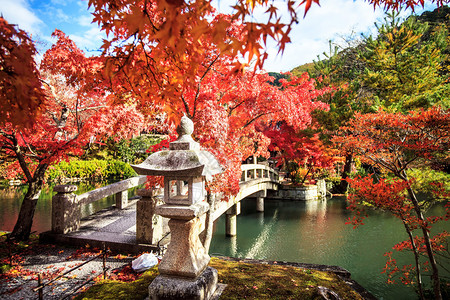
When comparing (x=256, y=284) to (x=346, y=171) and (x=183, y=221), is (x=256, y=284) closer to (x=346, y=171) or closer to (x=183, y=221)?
(x=183, y=221)

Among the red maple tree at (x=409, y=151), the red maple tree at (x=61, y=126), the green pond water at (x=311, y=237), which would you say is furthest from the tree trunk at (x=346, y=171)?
the red maple tree at (x=61, y=126)

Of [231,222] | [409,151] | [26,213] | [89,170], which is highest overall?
[409,151]

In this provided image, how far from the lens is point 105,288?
3.41 m

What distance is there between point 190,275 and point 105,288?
4.70ft

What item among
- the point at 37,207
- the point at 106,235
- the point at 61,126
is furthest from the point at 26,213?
the point at 37,207

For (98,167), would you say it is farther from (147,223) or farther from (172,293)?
(172,293)

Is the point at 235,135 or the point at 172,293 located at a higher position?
the point at 235,135

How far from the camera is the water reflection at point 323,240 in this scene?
8.08 meters

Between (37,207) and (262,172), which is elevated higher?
(262,172)

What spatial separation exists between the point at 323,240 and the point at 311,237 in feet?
1.76

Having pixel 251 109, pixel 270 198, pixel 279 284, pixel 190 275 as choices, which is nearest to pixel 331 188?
pixel 270 198

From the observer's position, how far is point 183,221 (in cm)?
296

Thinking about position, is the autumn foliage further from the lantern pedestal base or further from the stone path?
the stone path

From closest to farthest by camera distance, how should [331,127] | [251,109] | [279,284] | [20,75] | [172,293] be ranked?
[20,75] < [172,293] < [279,284] < [251,109] < [331,127]
